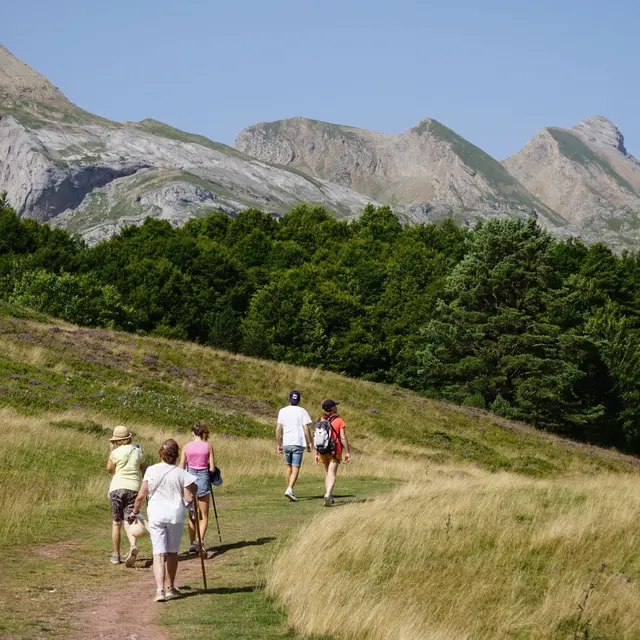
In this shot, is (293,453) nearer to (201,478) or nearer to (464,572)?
(201,478)

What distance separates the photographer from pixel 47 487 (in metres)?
17.9

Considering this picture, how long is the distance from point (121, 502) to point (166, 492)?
2329 millimetres

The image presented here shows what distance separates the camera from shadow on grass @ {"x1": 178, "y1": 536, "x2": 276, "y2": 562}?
44.3ft

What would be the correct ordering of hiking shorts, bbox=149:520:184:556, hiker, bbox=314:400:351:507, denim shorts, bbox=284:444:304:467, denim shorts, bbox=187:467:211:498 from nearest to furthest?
hiking shorts, bbox=149:520:184:556 → denim shorts, bbox=187:467:211:498 → hiker, bbox=314:400:351:507 → denim shorts, bbox=284:444:304:467

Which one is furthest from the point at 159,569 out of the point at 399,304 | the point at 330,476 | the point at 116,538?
the point at 399,304

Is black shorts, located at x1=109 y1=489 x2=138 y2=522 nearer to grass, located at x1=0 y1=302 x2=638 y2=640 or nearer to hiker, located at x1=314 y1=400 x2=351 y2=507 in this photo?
grass, located at x1=0 y1=302 x2=638 y2=640

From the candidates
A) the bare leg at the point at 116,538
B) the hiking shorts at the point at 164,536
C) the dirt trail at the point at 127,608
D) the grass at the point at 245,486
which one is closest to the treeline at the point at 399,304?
the grass at the point at 245,486

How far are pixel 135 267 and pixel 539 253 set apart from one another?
34.3 metres

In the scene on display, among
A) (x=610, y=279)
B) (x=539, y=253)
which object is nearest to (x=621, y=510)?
(x=539, y=253)

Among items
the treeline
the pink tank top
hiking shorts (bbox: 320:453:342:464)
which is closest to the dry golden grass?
the pink tank top

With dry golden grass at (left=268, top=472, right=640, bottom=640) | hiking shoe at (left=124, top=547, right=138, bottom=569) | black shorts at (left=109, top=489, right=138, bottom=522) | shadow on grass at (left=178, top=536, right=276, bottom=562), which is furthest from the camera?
shadow on grass at (left=178, top=536, right=276, bottom=562)

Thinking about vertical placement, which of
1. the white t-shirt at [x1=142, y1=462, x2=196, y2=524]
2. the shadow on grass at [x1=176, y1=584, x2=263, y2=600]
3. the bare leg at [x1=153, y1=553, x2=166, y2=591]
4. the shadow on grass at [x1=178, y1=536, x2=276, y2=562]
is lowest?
the shadow on grass at [x1=178, y1=536, x2=276, y2=562]

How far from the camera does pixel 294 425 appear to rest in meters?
19.3

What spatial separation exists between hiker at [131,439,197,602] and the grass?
0.50 meters
